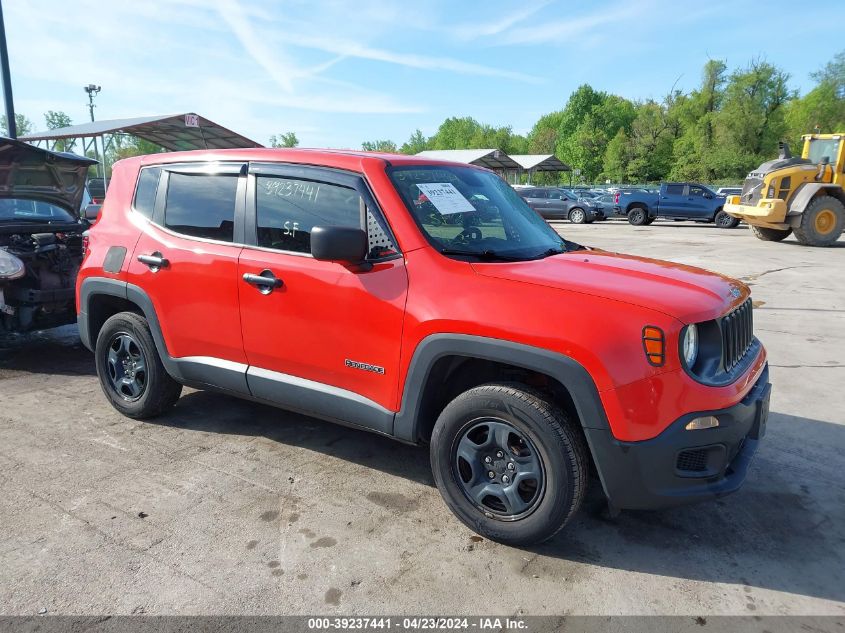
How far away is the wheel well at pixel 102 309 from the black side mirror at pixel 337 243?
2.00 metres

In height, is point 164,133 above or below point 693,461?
above

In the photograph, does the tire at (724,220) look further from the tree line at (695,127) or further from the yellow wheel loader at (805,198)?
the tree line at (695,127)

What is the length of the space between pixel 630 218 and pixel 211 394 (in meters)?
23.8

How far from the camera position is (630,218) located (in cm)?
2569

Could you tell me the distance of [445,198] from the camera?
11.0ft

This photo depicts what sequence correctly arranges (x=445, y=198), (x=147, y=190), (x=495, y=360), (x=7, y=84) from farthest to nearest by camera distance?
(x=7, y=84)
(x=147, y=190)
(x=445, y=198)
(x=495, y=360)

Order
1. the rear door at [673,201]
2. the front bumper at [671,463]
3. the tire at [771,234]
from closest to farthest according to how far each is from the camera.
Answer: the front bumper at [671,463] < the tire at [771,234] < the rear door at [673,201]

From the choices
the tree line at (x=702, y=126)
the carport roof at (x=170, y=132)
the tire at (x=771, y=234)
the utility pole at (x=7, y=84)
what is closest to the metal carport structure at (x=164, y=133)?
the carport roof at (x=170, y=132)

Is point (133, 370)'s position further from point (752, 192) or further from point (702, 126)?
point (702, 126)

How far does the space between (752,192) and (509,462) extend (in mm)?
17299

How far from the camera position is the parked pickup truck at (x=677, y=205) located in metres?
24.3

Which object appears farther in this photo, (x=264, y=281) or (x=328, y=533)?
(x=264, y=281)

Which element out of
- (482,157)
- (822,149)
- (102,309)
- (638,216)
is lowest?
(638,216)

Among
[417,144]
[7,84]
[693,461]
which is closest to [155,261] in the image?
[693,461]
